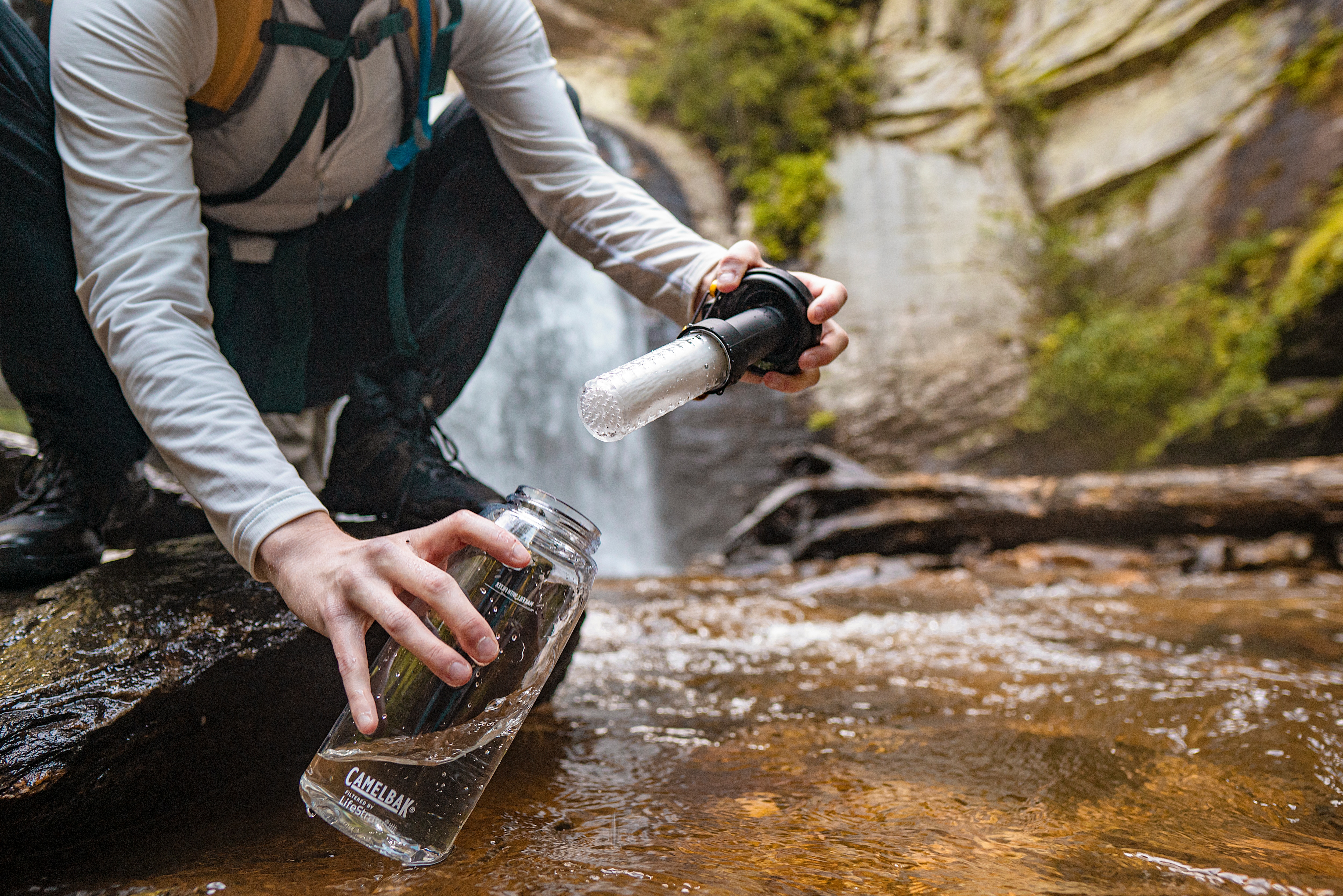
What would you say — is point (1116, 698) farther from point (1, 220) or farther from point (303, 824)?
point (1, 220)

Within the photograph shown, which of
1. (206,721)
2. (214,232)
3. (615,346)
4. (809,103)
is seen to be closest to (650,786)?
(206,721)

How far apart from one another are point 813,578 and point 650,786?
116 inches

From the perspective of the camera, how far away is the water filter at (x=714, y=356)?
0.77 metres

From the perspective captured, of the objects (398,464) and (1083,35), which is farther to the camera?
(1083,35)

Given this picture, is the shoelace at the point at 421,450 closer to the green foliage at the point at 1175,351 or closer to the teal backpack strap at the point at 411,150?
the teal backpack strap at the point at 411,150

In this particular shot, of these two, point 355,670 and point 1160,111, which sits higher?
point 1160,111

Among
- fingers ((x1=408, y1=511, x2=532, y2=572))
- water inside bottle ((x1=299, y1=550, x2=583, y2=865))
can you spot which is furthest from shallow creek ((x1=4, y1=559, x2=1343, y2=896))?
fingers ((x1=408, y1=511, x2=532, y2=572))

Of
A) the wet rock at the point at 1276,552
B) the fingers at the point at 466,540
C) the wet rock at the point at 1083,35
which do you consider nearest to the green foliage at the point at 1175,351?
the wet rock at the point at 1276,552

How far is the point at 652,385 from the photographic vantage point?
81cm

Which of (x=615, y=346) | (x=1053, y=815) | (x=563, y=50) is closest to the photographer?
(x=1053, y=815)

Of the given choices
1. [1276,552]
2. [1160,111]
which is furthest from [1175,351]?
[1276,552]

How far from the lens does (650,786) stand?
0.98 meters

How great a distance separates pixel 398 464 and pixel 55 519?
0.56m

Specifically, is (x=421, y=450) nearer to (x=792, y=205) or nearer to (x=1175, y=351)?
(x=1175, y=351)
